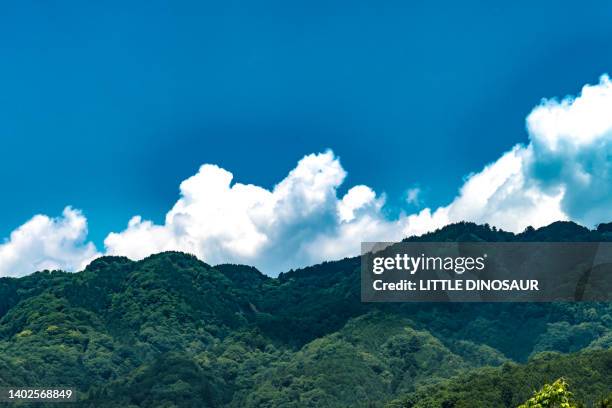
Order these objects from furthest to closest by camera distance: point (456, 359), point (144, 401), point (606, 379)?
point (456, 359) < point (144, 401) < point (606, 379)

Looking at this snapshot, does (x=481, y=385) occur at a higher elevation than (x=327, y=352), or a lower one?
lower

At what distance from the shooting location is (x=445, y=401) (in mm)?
133625

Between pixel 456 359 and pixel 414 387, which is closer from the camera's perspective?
pixel 414 387

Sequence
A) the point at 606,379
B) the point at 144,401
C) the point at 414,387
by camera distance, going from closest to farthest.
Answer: the point at 606,379 < the point at 144,401 < the point at 414,387

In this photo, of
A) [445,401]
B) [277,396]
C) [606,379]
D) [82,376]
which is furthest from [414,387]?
[82,376]

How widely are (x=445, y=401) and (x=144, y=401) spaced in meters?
61.2

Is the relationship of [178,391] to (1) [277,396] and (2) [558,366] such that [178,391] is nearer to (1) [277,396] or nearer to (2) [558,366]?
(1) [277,396]

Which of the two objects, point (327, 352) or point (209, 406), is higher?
point (327, 352)

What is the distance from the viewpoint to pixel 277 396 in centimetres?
16750

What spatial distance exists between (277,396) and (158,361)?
28.9m

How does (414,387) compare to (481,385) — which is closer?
(481,385)

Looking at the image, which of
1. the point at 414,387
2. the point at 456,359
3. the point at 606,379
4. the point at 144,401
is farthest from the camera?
the point at 456,359

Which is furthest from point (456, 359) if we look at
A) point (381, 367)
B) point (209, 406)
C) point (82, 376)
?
point (82, 376)

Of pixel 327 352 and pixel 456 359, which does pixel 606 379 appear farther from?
pixel 327 352
